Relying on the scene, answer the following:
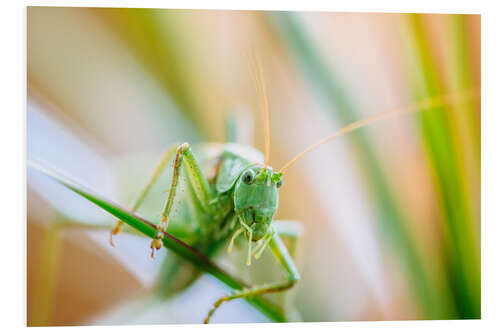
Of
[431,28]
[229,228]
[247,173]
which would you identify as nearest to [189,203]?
[229,228]

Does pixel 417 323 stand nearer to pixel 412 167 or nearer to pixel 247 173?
pixel 412 167

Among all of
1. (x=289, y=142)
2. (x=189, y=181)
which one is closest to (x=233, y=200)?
(x=189, y=181)

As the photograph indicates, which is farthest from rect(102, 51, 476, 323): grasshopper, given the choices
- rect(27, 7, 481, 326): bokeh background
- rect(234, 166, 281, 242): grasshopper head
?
rect(27, 7, 481, 326): bokeh background

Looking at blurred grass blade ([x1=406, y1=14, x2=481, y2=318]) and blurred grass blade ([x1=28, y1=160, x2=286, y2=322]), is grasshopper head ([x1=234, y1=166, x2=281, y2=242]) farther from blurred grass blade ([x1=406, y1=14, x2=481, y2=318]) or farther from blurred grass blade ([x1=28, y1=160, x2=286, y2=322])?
blurred grass blade ([x1=406, y1=14, x2=481, y2=318])

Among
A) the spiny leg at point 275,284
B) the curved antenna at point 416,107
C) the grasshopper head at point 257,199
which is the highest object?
the curved antenna at point 416,107

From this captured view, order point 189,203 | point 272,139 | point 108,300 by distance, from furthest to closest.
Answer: point 272,139, point 108,300, point 189,203

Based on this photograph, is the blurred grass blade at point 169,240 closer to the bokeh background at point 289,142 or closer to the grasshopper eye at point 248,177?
the bokeh background at point 289,142

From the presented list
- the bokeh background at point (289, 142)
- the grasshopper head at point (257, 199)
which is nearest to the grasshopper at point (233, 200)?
the grasshopper head at point (257, 199)
